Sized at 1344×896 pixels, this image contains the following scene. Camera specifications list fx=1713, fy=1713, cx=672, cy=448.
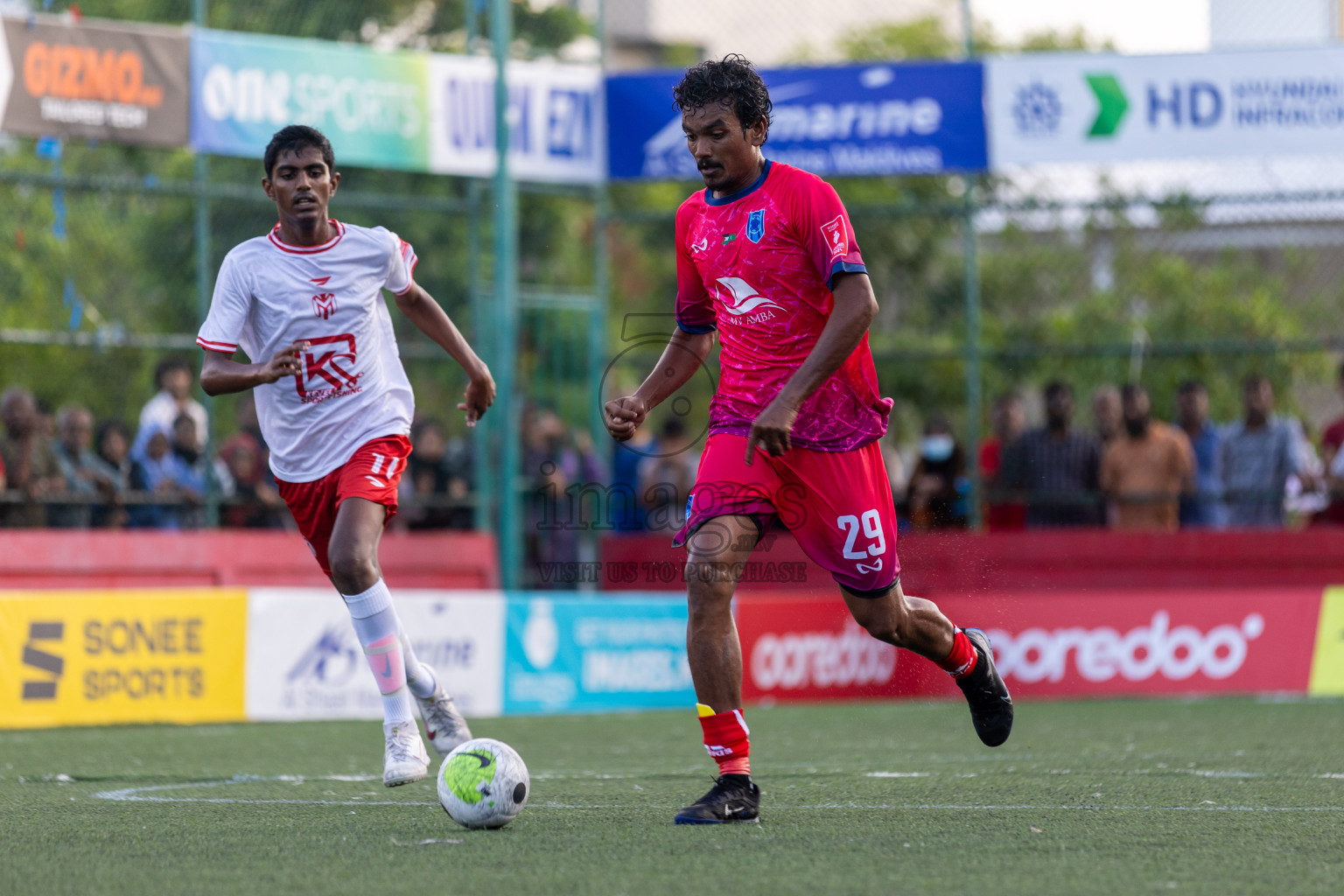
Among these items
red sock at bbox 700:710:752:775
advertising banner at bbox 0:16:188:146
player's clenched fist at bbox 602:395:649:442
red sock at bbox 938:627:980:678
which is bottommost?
red sock at bbox 700:710:752:775

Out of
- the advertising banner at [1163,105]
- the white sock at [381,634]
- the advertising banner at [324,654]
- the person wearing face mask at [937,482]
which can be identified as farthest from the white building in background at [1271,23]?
the white sock at [381,634]

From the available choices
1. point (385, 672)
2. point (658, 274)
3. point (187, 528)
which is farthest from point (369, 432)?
point (658, 274)

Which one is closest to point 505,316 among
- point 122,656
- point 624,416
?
point 122,656

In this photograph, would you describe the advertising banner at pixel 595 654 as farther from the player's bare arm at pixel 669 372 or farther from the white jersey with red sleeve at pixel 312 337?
the player's bare arm at pixel 669 372

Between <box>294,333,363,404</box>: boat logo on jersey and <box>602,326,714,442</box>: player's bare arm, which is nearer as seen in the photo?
<box>602,326,714,442</box>: player's bare arm

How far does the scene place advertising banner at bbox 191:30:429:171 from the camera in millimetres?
11969

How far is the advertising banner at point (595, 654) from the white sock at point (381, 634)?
549 cm

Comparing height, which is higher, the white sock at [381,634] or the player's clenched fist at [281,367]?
the player's clenched fist at [281,367]

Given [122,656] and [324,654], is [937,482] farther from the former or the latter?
[122,656]

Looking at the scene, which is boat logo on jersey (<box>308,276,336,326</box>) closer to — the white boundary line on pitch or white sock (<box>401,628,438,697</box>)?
white sock (<box>401,628,438,697</box>)

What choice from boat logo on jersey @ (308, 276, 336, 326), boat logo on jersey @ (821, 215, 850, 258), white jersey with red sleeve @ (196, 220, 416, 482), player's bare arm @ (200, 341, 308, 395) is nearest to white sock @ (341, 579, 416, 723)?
white jersey with red sleeve @ (196, 220, 416, 482)

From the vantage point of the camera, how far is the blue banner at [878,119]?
13078 mm

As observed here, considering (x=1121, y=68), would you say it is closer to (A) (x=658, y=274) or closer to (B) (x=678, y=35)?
(B) (x=678, y=35)

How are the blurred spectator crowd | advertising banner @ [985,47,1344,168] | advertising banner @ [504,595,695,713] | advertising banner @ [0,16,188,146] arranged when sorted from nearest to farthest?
advertising banner @ [0,16,188,146] < the blurred spectator crowd < advertising banner @ [504,595,695,713] < advertising banner @ [985,47,1344,168]
